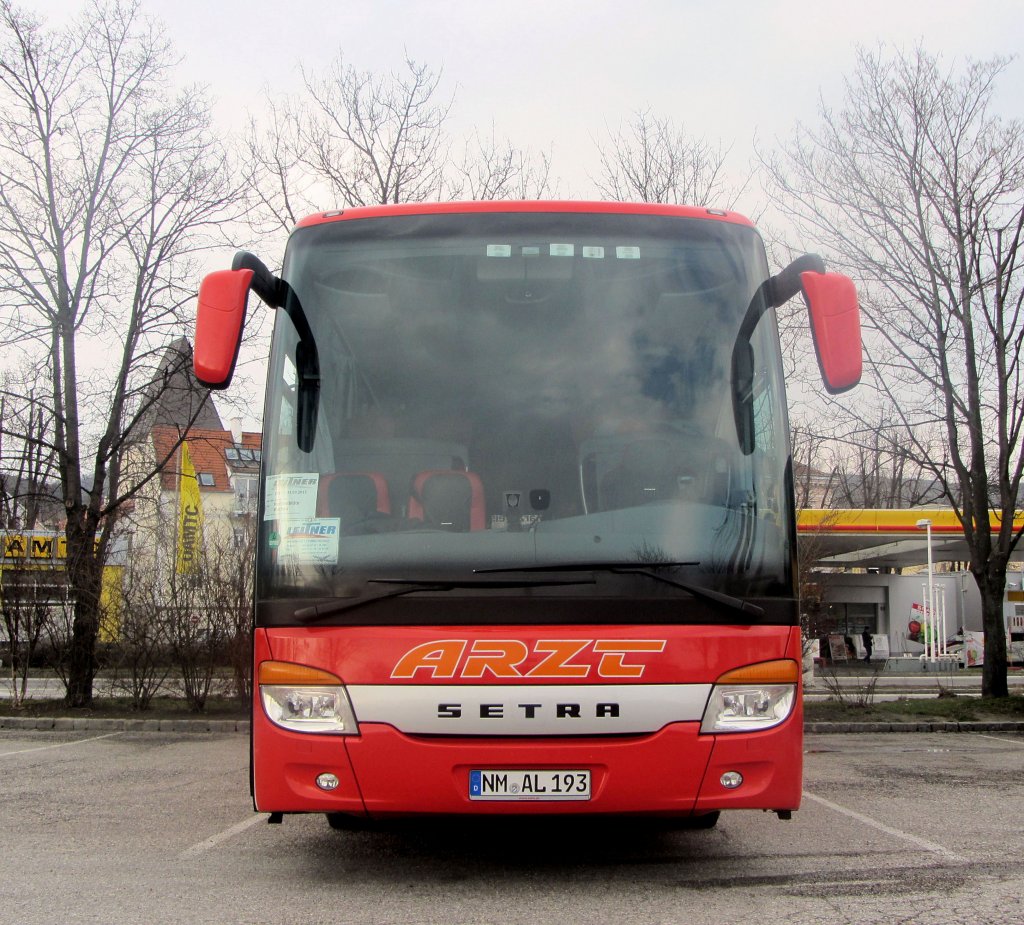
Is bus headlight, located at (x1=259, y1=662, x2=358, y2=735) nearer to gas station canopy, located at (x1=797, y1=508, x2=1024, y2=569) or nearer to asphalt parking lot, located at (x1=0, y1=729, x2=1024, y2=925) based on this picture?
asphalt parking lot, located at (x1=0, y1=729, x2=1024, y2=925)

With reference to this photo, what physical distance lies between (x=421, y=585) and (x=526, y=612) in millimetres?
484

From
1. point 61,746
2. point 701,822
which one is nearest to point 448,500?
point 701,822

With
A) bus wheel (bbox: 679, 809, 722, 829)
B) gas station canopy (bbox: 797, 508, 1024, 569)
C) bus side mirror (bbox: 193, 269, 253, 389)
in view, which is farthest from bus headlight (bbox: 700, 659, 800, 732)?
gas station canopy (bbox: 797, 508, 1024, 569)

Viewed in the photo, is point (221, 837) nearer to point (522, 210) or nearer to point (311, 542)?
point (311, 542)


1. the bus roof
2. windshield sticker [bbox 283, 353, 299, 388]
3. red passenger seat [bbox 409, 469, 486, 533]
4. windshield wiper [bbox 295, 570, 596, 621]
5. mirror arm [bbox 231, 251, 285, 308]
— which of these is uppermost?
the bus roof

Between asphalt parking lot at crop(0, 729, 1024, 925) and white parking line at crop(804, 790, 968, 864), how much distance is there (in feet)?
0.05

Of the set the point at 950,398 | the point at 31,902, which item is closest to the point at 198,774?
the point at 31,902

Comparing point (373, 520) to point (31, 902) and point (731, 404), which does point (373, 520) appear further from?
point (31, 902)

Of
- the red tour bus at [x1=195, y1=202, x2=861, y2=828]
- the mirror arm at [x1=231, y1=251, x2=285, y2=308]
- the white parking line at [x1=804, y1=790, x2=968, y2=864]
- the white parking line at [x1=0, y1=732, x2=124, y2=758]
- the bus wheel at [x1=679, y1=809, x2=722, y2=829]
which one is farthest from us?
the white parking line at [x1=0, y1=732, x2=124, y2=758]

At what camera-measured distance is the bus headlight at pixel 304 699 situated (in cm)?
496

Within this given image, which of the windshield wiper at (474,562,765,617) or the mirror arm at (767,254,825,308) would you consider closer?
the windshield wiper at (474,562,765,617)

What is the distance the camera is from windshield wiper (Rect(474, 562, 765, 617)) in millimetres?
4973

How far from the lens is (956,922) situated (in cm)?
477

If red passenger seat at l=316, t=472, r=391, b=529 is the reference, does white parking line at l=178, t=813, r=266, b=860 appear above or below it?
below
